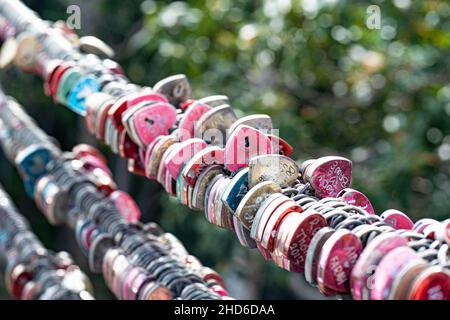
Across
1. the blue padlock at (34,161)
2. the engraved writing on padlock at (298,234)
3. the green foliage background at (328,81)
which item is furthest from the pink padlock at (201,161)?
the green foliage background at (328,81)

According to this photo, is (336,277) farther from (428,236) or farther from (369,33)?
(369,33)

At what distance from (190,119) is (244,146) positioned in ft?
0.40

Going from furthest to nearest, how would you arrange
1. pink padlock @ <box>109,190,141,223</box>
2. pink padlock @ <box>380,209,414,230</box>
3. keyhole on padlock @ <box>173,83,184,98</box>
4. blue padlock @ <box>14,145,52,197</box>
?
blue padlock @ <box>14,145,52,197</box>, pink padlock @ <box>109,190,141,223</box>, keyhole on padlock @ <box>173,83,184,98</box>, pink padlock @ <box>380,209,414,230</box>

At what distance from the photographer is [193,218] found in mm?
2363

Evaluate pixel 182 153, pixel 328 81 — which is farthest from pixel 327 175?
pixel 328 81

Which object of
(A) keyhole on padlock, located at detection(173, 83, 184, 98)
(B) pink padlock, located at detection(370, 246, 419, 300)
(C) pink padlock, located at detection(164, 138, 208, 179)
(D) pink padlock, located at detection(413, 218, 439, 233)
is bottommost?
(A) keyhole on padlock, located at detection(173, 83, 184, 98)

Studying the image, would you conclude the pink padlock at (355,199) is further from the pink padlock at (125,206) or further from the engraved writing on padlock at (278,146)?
the pink padlock at (125,206)

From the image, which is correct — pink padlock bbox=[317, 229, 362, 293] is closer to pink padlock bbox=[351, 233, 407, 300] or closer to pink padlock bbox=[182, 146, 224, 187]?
pink padlock bbox=[351, 233, 407, 300]

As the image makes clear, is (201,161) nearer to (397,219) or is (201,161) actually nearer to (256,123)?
(256,123)

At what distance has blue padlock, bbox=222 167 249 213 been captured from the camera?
655 millimetres

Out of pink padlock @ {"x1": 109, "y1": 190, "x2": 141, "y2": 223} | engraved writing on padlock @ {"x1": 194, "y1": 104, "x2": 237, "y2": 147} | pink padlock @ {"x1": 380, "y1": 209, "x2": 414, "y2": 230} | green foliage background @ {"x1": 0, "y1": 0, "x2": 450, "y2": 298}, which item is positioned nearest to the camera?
pink padlock @ {"x1": 380, "y1": 209, "x2": 414, "y2": 230}

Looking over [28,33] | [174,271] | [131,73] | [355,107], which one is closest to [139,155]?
[174,271]

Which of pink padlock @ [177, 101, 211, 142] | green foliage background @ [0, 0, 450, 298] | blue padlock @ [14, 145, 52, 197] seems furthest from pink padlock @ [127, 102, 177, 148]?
green foliage background @ [0, 0, 450, 298]

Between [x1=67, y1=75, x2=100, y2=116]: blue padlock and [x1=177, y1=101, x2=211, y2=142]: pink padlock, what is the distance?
0.65 ft
